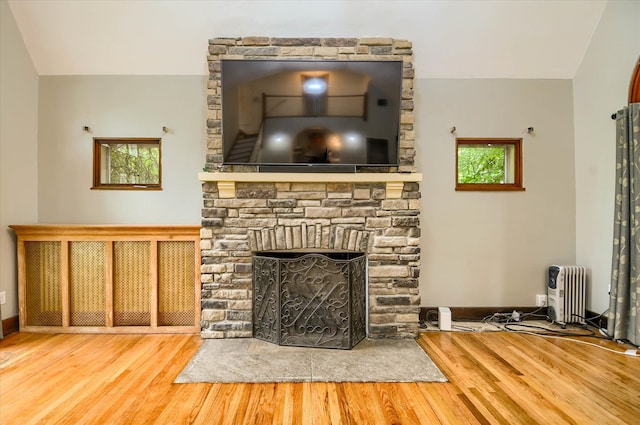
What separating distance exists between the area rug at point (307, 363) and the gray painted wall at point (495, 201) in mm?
954

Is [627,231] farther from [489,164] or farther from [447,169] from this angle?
[447,169]

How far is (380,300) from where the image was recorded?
2836 mm

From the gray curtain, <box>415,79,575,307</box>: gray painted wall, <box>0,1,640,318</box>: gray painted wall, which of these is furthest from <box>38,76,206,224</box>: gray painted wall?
the gray curtain

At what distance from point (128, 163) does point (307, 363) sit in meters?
2.67

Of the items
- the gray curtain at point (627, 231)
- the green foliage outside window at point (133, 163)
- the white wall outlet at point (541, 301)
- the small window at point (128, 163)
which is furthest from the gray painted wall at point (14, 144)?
the gray curtain at point (627, 231)

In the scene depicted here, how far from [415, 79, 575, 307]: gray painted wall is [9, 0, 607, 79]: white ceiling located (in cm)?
27

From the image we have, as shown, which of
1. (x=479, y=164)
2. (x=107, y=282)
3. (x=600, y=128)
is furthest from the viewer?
(x=479, y=164)

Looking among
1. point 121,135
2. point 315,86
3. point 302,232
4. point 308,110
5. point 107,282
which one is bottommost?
point 107,282

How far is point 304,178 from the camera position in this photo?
9.05ft

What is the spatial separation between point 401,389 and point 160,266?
2.27 m

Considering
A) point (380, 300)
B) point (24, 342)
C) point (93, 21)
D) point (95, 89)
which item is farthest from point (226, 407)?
point (93, 21)

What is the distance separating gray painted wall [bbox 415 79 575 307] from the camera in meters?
3.24

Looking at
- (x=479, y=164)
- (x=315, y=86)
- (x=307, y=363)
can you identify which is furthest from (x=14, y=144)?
(x=479, y=164)

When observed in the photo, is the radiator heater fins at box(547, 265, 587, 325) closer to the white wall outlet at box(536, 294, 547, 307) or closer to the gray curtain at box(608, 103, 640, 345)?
the white wall outlet at box(536, 294, 547, 307)
